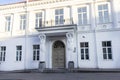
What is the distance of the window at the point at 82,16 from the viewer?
68.3ft

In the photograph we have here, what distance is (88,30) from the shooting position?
2019 cm

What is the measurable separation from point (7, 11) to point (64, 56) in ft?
35.3

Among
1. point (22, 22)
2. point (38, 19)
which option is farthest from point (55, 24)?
point (22, 22)

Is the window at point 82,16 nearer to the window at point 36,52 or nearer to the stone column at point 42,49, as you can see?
the stone column at point 42,49

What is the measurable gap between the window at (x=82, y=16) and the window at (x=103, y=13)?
5.51 ft

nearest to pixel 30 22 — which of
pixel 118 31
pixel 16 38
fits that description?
pixel 16 38

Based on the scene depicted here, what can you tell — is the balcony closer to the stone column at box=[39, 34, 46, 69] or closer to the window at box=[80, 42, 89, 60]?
the stone column at box=[39, 34, 46, 69]

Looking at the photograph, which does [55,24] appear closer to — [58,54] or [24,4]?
[58,54]

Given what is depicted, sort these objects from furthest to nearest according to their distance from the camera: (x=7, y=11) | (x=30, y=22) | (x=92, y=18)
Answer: (x=7, y=11) → (x=30, y=22) → (x=92, y=18)

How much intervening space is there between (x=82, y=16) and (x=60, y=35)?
140 inches

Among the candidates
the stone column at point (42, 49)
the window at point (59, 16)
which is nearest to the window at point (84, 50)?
the window at point (59, 16)

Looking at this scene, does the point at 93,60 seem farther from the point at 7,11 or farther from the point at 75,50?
the point at 7,11

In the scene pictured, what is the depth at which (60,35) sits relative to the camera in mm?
20906

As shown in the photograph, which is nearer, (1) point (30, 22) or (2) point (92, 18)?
(2) point (92, 18)
